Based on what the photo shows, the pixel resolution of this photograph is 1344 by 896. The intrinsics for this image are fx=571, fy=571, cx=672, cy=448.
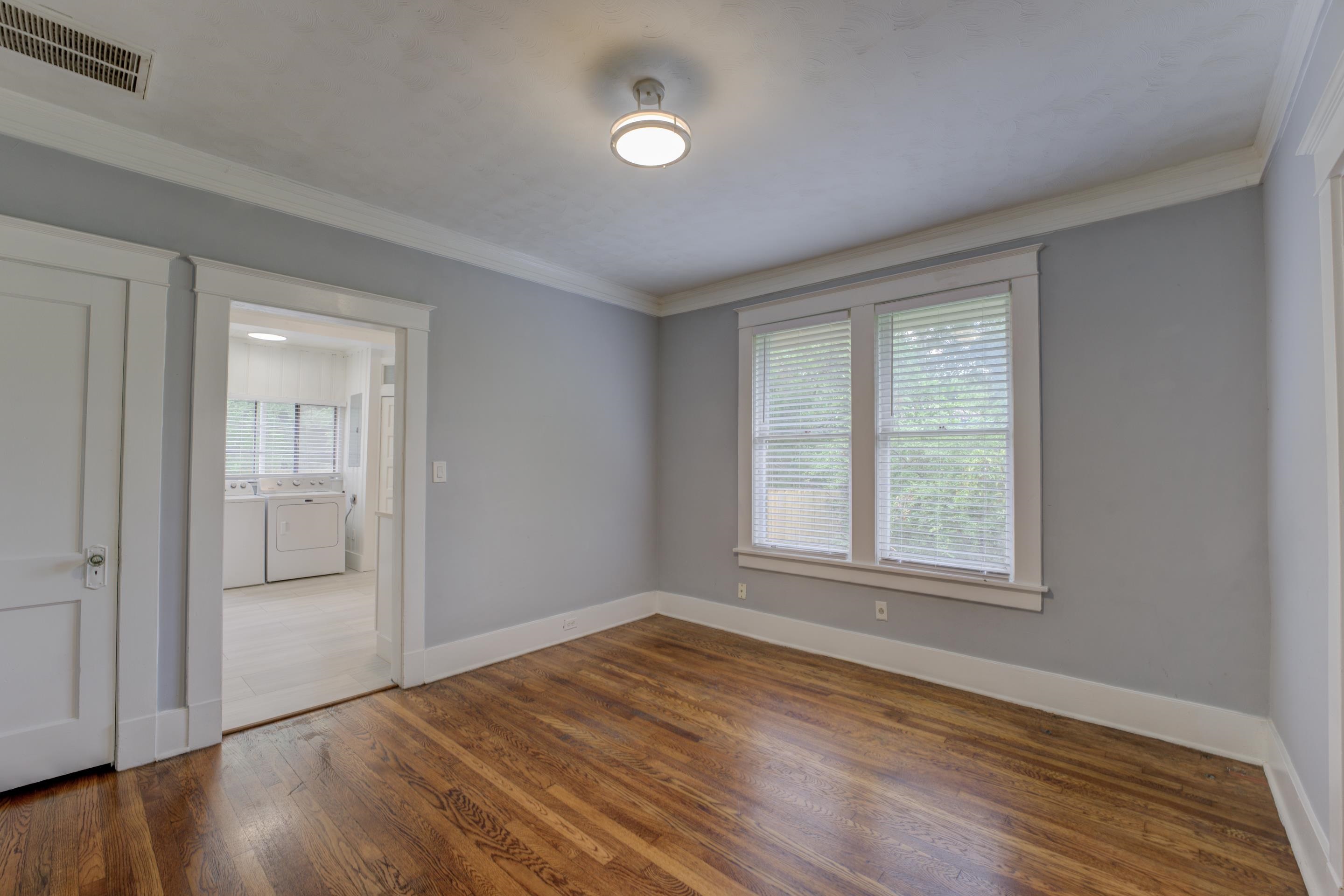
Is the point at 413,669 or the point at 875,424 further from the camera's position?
the point at 875,424

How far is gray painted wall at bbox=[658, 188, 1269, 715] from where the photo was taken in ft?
8.64

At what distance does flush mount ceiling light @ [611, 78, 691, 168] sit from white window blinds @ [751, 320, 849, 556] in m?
2.04

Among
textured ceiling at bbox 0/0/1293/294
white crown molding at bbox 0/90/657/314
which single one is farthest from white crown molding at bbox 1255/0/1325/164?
white crown molding at bbox 0/90/657/314

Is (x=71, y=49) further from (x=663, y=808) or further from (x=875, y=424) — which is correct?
(x=875, y=424)

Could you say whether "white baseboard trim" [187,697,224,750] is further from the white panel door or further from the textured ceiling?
the textured ceiling

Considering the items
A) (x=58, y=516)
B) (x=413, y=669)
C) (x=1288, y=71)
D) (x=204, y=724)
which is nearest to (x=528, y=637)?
(x=413, y=669)

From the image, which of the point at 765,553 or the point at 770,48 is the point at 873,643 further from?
the point at 770,48

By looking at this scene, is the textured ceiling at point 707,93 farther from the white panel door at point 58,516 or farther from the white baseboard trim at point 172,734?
the white baseboard trim at point 172,734

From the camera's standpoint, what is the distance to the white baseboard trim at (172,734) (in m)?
2.55

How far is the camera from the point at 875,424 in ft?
12.2

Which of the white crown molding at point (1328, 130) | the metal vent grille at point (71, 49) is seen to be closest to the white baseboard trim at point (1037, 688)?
the white crown molding at point (1328, 130)

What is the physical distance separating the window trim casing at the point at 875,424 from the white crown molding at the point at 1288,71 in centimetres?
92

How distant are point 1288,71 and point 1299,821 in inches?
103

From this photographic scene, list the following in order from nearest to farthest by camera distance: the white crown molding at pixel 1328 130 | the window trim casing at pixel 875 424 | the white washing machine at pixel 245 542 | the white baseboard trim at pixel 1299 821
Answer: the white crown molding at pixel 1328 130 → the white baseboard trim at pixel 1299 821 → the window trim casing at pixel 875 424 → the white washing machine at pixel 245 542
